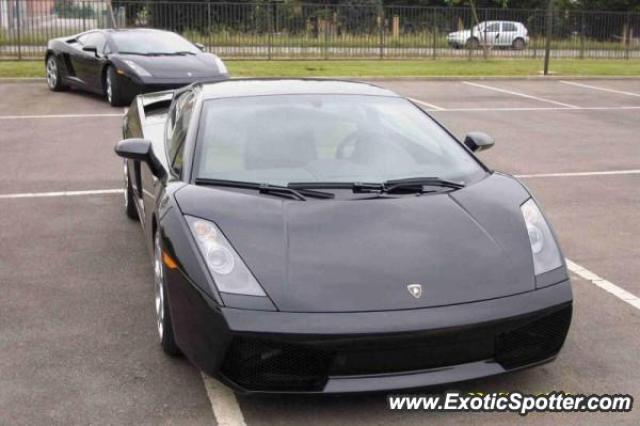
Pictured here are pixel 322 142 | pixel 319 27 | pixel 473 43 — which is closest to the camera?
pixel 322 142

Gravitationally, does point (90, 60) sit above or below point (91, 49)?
below

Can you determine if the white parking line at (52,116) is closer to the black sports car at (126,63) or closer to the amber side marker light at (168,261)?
the black sports car at (126,63)

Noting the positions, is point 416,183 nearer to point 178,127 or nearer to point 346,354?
point 346,354

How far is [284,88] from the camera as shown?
5711 mm

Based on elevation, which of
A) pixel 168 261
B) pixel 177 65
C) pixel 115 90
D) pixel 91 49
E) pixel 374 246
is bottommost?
pixel 168 261

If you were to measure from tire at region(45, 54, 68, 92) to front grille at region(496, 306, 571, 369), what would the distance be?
1421 cm

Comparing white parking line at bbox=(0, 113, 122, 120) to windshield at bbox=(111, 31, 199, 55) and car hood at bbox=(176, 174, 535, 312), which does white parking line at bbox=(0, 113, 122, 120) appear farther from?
car hood at bbox=(176, 174, 535, 312)

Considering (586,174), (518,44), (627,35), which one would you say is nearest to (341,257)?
(586,174)

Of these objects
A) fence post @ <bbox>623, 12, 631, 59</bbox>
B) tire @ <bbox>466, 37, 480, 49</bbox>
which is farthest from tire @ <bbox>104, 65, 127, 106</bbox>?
fence post @ <bbox>623, 12, 631, 59</bbox>

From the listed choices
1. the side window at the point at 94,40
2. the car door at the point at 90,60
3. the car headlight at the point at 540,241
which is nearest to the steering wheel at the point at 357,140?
the car headlight at the point at 540,241

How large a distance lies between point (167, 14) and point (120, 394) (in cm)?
2530

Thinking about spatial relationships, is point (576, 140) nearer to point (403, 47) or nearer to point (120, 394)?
point (120, 394)

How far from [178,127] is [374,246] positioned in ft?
6.56

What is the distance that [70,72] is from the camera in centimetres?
1653
